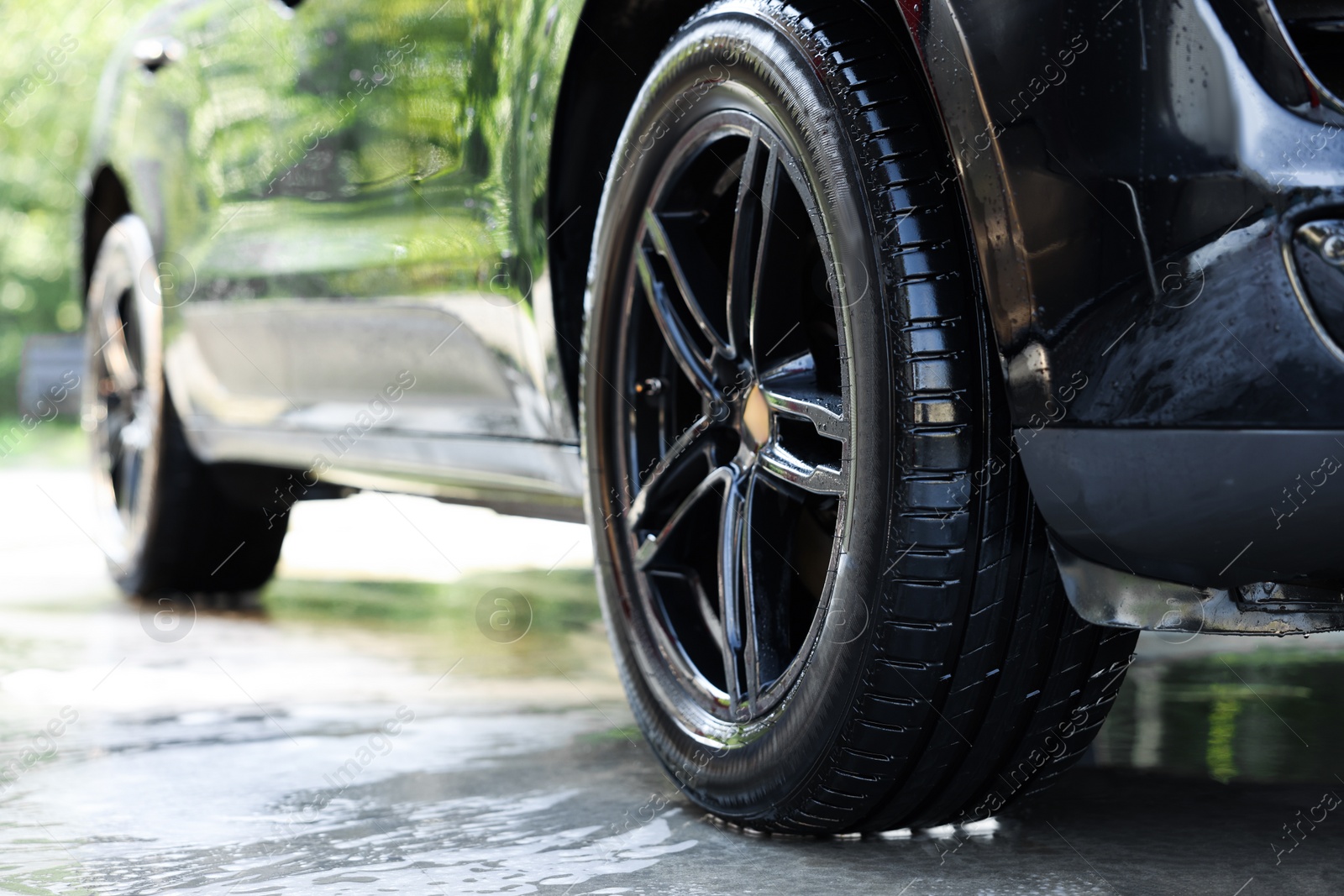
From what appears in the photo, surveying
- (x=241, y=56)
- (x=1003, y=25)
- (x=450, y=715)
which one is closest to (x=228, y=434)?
(x=241, y=56)

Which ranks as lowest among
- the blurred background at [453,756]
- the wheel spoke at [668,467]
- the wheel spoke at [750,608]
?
the blurred background at [453,756]

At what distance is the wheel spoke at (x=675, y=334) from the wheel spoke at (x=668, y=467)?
0.04 metres

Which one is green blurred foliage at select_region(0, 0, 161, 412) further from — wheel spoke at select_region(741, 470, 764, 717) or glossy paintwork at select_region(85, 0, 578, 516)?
wheel spoke at select_region(741, 470, 764, 717)

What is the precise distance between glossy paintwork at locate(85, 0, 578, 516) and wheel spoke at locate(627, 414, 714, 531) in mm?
282

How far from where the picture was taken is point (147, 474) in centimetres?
398

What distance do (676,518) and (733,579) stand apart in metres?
0.17

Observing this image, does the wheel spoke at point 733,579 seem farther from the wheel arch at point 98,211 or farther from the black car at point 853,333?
the wheel arch at point 98,211

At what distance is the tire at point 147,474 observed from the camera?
395cm

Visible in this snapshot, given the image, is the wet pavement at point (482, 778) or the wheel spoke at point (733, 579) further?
the wheel spoke at point (733, 579)

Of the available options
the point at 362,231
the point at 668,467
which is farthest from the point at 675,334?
the point at 362,231

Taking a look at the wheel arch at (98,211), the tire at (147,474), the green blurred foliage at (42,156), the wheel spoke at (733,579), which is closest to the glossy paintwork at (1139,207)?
the wheel spoke at (733,579)

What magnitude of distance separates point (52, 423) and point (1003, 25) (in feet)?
41.7

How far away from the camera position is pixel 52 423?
1311cm

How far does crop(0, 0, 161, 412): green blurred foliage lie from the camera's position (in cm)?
1398
